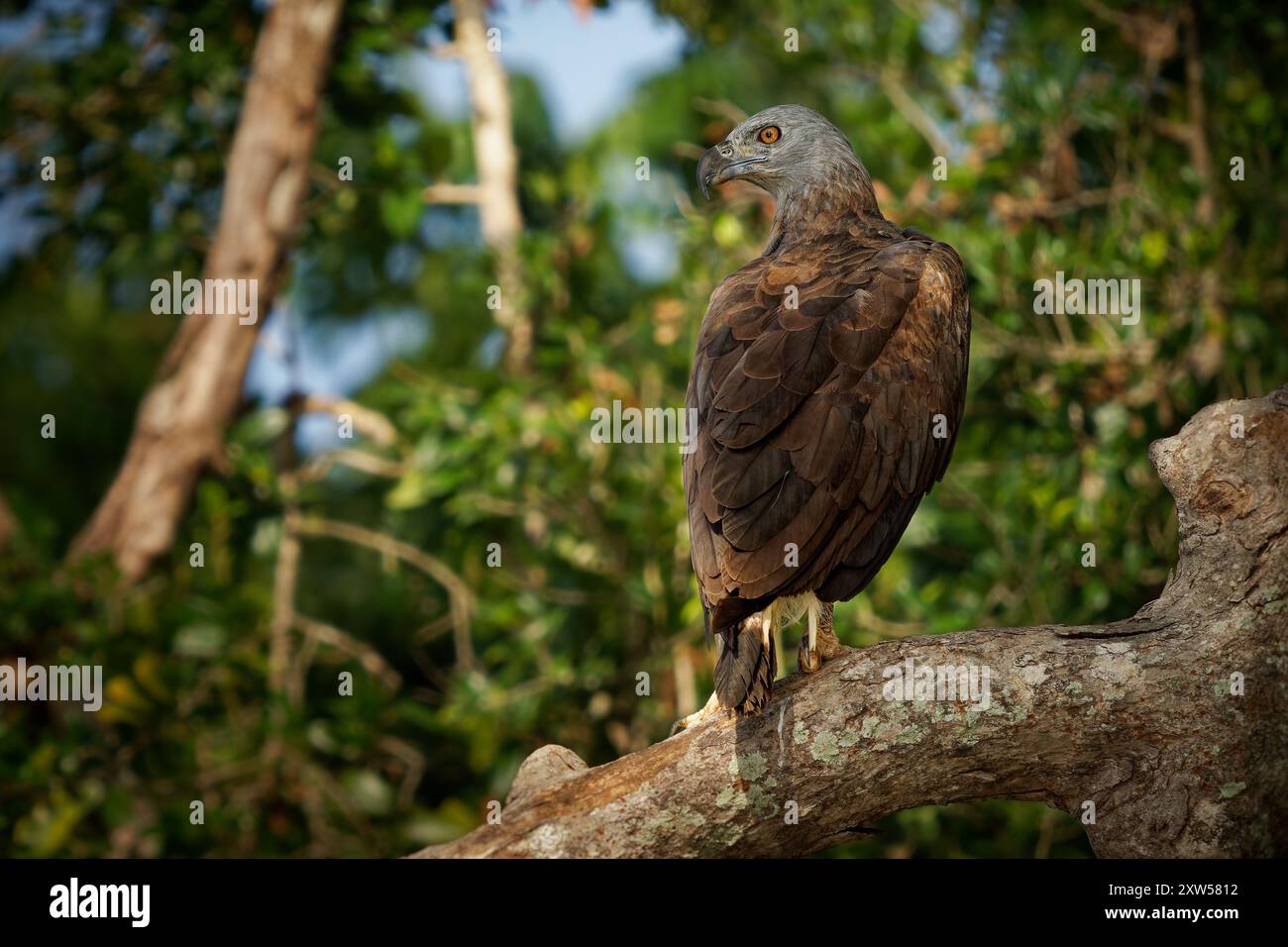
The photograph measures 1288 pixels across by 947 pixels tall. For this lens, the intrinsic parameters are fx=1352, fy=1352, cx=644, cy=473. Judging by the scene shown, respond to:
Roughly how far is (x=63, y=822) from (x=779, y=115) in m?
4.20

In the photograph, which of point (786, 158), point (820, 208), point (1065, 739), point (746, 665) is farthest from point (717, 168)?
point (1065, 739)

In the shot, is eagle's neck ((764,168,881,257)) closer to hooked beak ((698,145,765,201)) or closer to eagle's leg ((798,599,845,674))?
hooked beak ((698,145,765,201))

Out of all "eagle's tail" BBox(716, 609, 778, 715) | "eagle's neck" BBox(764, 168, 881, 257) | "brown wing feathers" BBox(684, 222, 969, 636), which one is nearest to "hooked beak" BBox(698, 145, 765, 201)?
"eagle's neck" BBox(764, 168, 881, 257)

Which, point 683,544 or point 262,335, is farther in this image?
point 262,335

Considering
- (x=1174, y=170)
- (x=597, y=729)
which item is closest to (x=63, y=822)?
(x=597, y=729)

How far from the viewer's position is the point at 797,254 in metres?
4.40

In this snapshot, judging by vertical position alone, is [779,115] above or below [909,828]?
above

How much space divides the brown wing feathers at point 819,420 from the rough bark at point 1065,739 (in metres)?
0.34

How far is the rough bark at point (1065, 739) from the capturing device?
3.20 m

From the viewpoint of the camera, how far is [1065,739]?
3219 millimetres

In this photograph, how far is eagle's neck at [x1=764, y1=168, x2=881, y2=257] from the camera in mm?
4689

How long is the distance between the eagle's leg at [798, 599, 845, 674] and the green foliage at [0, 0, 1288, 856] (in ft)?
5.54
